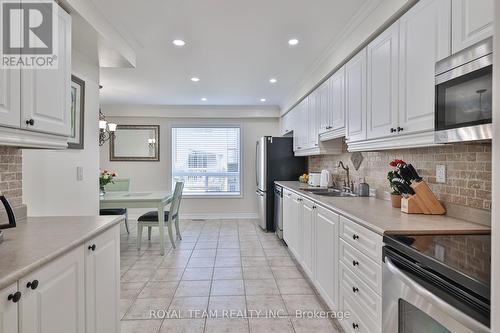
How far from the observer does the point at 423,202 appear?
193cm

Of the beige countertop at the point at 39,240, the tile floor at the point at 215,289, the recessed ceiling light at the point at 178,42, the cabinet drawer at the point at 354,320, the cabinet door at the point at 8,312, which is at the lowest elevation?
the tile floor at the point at 215,289

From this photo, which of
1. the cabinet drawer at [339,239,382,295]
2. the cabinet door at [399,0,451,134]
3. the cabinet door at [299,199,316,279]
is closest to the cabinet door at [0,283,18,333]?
the cabinet drawer at [339,239,382,295]

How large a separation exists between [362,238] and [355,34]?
1777mm

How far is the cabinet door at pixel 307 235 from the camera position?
286cm

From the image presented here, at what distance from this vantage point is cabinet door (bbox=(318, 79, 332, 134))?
335 centimetres

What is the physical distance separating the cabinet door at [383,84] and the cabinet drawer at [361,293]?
1.01m

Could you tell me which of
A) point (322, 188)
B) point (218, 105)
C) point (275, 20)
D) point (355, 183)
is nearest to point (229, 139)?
point (218, 105)

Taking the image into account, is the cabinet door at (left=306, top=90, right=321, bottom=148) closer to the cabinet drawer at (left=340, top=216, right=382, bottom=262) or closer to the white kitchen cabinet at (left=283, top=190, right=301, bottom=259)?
the white kitchen cabinet at (left=283, top=190, right=301, bottom=259)

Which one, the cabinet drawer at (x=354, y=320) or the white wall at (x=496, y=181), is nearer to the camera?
the white wall at (x=496, y=181)

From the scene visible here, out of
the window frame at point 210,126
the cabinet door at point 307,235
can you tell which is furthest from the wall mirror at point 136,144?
the cabinet door at point 307,235

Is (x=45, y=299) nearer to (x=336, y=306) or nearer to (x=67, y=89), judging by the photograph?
(x=67, y=89)

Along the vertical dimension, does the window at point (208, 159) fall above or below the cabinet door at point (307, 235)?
above

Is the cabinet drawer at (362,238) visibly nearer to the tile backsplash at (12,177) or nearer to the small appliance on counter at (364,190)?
the small appliance on counter at (364,190)

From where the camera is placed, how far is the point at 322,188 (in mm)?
3838
